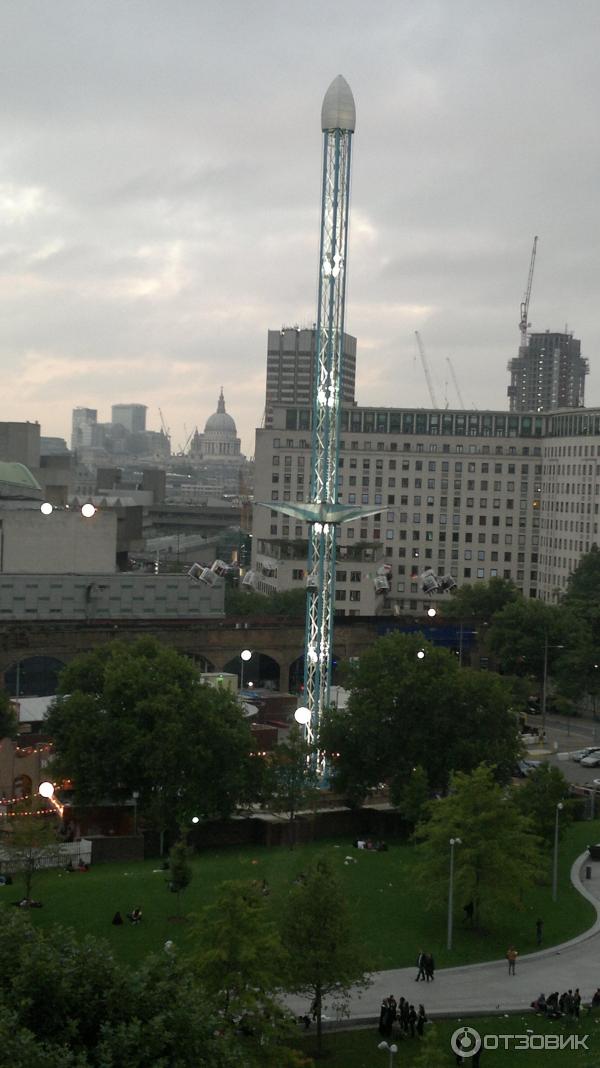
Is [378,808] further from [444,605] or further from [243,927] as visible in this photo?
[444,605]

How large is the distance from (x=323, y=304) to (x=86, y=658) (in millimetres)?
20421

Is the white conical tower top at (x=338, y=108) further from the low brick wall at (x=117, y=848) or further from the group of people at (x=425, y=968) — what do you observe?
the group of people at (x=425, y=968)

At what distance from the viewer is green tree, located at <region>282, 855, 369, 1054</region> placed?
39.8m

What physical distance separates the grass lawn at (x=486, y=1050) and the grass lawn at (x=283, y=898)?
360 centimetres

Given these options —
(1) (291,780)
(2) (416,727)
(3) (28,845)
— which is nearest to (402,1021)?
(3) (28,845)

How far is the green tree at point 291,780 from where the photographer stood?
2445 inches

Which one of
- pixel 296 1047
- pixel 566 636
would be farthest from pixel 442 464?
pixel 296 1047

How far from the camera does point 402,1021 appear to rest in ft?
131

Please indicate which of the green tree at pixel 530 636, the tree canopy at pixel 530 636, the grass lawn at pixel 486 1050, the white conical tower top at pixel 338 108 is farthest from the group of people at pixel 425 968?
the tree canopy at pixel 530 636

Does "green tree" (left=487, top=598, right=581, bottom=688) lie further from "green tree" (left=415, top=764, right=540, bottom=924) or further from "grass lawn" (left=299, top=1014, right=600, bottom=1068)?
"grass lawn" (left=299, top=1014, right=600, bottom=1068)

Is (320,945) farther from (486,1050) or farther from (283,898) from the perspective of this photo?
(283,898)

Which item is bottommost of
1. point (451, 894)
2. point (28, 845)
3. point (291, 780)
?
point (451, 894)

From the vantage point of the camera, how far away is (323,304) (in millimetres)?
65875

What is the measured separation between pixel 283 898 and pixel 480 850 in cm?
766
